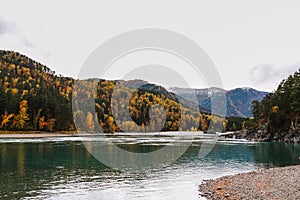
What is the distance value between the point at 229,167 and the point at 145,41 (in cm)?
3830

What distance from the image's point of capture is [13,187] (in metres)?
29.2

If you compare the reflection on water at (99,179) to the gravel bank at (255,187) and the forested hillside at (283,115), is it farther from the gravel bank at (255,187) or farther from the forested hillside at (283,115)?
the forested hillside at (283,115)

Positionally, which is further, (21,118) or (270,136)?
(21,118)

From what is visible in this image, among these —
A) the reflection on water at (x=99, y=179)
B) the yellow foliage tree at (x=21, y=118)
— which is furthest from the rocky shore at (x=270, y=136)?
the yellow foliage tree at (x=21, y=118)

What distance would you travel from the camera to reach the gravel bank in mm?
24220

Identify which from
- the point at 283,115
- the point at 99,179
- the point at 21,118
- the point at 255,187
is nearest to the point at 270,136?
the point at 283,115

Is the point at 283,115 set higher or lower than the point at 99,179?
higher

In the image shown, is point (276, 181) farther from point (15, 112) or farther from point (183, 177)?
point (15, 112)

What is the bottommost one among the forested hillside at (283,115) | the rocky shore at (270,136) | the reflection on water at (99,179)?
the reflection on water at (99,179)

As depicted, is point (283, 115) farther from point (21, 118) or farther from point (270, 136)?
point (21, 118)

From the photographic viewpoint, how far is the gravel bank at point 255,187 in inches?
954

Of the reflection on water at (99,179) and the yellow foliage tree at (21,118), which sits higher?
the yellow foliage tree at (21,118)

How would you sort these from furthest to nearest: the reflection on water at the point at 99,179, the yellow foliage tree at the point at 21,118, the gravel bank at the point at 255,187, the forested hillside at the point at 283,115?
the yellow foliage tree at the point at 21,118, the forested hillside at the point at 283,115, the reflection on water at the point at 99,179, the gravel bank at the point at 255,187

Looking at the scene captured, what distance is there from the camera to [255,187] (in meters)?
27.4
